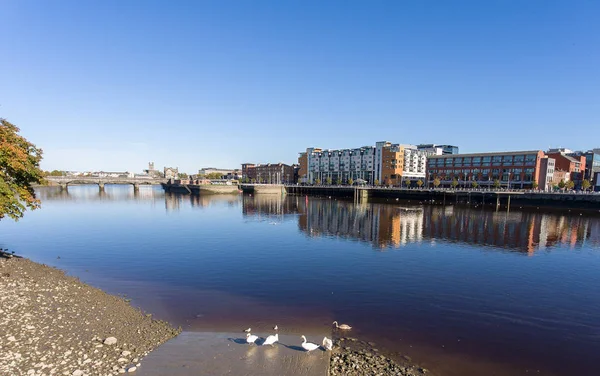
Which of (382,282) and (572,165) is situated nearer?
(382,282)

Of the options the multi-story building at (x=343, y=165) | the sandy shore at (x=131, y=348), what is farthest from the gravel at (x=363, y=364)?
the multi-story building at (x=343, y=165)

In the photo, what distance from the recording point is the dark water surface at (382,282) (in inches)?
607

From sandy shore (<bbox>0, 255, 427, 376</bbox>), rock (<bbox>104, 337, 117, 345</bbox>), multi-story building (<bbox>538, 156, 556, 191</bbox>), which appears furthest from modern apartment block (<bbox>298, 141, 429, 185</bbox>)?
rock (<bbox>104, 337, 117, 345</bbox>)

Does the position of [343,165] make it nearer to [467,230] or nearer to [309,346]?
[467,230]


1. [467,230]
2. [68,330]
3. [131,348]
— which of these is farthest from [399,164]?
[68,330]

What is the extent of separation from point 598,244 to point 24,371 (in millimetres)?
57822

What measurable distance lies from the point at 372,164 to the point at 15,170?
15944 centimetres

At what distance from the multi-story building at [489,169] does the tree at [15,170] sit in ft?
426

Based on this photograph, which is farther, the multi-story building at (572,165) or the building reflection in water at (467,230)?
the multi-story building at (572,165)

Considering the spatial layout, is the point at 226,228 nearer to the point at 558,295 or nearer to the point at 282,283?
the point at 282,283

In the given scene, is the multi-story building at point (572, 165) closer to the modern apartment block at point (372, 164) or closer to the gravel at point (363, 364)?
the modern apartment block at point (372, 164)

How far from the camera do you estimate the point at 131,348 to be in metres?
12.5

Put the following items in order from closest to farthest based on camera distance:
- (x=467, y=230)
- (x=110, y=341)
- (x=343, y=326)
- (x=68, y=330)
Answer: (x=110, y=341)
(x=68, y=330)
(x=343, y=326)
(x=467, y=230)

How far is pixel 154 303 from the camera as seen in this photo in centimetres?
1881
